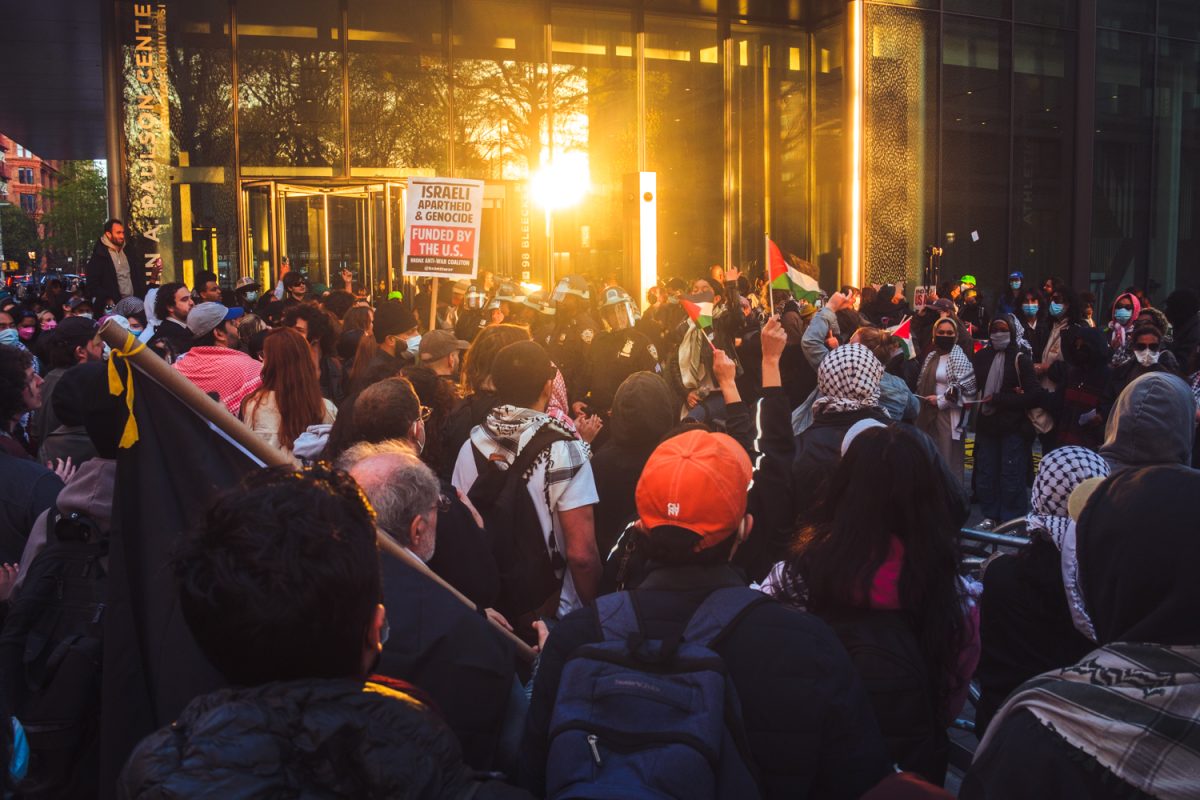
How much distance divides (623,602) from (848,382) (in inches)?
120

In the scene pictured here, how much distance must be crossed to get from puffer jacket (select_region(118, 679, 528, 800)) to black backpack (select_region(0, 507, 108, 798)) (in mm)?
1667

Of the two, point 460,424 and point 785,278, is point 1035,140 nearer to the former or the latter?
point 785,278

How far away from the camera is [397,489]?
3.04 metres

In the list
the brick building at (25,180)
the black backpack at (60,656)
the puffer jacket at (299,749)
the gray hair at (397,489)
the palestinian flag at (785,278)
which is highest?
the brick building at (25,180)

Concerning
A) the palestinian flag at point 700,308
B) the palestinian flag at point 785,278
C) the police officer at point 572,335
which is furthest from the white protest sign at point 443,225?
the palestinian flag at point 785,278

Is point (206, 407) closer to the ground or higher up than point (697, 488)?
higher up

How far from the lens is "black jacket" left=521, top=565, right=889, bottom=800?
2287 mm

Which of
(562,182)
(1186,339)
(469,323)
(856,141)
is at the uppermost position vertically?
(856,141)

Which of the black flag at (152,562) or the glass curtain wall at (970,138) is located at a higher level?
the glass curtain wall at (970,138)

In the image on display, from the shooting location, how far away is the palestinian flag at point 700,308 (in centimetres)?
906

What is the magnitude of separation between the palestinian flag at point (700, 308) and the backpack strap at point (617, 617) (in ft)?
21.5

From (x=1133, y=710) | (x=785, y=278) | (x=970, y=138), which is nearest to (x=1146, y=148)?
(x=970, y=138)

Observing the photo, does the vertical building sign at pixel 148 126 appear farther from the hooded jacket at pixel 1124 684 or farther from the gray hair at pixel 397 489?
the hooded jacket at pixel 1124 684

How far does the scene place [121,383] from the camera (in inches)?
108
